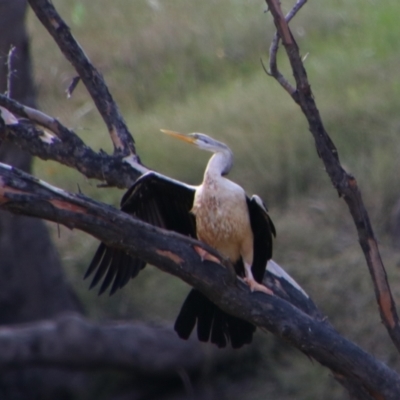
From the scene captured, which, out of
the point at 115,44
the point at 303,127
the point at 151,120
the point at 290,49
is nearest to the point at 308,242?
the point at 303,127

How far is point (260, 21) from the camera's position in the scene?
11.6 m

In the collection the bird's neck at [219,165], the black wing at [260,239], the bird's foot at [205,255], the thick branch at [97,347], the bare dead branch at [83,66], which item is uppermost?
the bare dead branch at [83,66]

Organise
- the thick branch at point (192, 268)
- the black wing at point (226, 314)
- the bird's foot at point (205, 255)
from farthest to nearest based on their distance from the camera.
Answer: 1. the black wing at point (226, 314)
2. the bird's foot at point (205, 255)
3. the thick branch at point (192, 268)

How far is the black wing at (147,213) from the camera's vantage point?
3.72 meters

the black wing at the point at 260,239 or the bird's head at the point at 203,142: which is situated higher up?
the bird's head at the point at 203,142

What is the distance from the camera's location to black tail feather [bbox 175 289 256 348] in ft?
12.5

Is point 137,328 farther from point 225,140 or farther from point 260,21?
point 260,21

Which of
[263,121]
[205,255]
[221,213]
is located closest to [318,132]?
[205,255]

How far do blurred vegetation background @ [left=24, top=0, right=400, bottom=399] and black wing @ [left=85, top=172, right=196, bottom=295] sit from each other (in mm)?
2016

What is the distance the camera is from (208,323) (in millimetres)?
3859

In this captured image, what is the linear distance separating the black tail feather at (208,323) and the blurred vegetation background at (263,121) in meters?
1.85

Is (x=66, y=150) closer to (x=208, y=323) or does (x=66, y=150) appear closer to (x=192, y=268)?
(x=208, y=323)

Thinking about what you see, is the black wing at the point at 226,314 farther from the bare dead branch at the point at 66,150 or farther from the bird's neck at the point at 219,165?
the bare dead branch at the point at 66,150

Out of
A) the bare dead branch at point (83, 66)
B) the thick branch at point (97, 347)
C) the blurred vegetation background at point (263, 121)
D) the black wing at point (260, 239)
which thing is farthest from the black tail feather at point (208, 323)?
the thick branch at point (97, 347)
